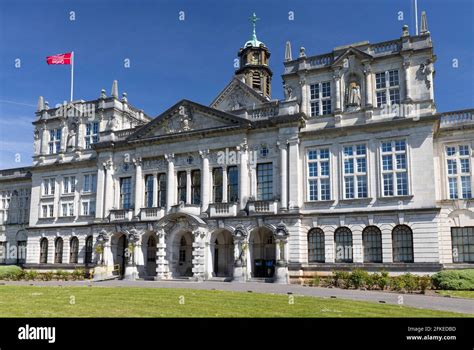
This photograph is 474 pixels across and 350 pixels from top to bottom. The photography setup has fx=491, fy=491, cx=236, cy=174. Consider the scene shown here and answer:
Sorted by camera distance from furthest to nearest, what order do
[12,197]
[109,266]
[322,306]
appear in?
[12,197] → [109,266] → [322,306]

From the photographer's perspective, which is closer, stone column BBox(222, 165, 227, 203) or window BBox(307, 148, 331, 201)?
window BBox(307, 148, 331, 201)

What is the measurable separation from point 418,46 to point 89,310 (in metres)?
33.1

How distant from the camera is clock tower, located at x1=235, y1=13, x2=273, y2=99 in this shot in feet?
198

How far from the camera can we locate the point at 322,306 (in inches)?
798

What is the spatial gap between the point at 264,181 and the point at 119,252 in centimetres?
1742

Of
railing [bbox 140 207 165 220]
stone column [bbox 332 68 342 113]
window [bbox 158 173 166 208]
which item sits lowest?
railing [bbox 140 207 165 220]

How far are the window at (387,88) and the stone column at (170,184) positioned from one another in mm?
19810

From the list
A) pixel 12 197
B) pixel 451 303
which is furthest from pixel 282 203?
pixel 12 197

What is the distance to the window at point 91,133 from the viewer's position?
2152 inches

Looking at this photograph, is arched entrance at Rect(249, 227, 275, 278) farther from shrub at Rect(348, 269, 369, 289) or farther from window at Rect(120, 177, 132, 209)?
window at Rect(120, 177, 132, 209)

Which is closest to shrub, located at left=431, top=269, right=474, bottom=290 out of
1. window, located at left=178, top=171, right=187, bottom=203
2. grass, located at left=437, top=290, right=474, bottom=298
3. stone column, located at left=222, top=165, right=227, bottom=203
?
grass, located at left=437, top=290, right=474, bottom=298

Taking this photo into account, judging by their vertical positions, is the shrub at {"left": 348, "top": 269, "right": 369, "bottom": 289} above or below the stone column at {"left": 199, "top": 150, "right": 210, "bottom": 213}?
below

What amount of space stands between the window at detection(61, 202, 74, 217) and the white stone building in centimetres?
20
